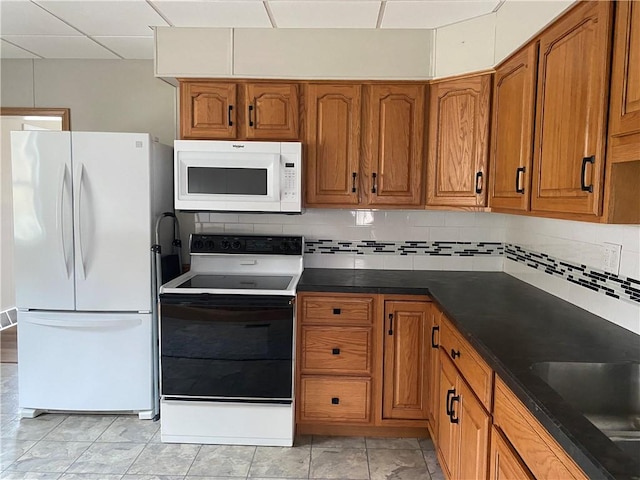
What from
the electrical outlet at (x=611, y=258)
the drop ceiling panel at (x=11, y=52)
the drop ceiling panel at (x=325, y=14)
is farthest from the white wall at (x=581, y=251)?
the drop ceiling panel at (x=11, y=52)

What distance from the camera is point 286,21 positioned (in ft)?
8.71

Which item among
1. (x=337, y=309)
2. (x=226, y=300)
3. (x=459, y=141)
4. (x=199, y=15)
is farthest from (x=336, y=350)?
(x=199, y=15)

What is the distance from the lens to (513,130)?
2258 mm

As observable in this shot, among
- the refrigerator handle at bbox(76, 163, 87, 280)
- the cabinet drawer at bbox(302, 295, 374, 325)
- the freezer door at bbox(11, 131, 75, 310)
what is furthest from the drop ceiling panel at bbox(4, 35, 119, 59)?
the cabinet drawer at bbox(302, 295, 374, 325)

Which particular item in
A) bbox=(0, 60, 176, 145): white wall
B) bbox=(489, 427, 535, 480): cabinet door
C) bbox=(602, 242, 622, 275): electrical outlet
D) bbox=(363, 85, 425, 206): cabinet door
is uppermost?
bbox=(0, 60, 176, 145): white wall

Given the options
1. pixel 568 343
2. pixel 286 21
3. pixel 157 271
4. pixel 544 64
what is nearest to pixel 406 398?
pixel 568 343

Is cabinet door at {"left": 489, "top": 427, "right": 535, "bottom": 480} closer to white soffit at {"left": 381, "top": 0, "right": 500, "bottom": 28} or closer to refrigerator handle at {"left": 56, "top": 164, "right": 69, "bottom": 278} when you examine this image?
white soffit at {"left": 381, "top": 0, "right": 500, "bottom": 28}

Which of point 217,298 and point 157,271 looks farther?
point 157,271

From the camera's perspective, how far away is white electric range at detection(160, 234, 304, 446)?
2570 millimetres

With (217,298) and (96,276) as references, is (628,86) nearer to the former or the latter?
(217,298)

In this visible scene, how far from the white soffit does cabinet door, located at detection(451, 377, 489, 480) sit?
1.86 m

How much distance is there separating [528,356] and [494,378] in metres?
0.13

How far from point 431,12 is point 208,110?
1.41 metres

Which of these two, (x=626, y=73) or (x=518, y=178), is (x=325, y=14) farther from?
(x=626, y=73)
